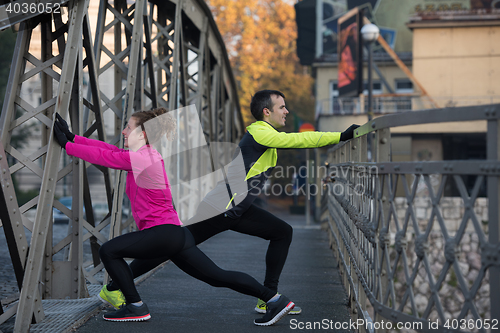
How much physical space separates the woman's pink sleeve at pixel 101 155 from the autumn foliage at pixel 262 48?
34.7 metres

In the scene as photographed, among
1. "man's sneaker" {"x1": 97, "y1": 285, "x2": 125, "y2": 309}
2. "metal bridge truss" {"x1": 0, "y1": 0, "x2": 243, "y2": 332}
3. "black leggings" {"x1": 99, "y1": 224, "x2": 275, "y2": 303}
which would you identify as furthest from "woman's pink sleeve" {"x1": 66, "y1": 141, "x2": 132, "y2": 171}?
"man's sneaker" {"x1": 97, "y1": 285, "x2": 125, "y2": 309}

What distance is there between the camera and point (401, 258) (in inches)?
116

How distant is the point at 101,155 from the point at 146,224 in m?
0.55

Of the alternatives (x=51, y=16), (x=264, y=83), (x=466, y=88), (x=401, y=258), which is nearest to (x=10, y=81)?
(x=51, y=16)

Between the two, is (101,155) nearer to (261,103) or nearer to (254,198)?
(254,198)

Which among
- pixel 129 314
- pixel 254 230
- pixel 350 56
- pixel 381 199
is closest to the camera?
pixel 381 199

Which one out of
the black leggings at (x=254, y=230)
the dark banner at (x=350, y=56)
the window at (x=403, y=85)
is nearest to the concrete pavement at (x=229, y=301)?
the black leggings at (x=254, y=230)

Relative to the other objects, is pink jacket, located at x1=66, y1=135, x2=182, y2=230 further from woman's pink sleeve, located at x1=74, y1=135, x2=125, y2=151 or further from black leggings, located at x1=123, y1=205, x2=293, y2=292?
black leggings, located at x1=123, y1=205, x2=293, y2=292

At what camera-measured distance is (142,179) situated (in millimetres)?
4133

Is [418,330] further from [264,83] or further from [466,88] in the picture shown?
[264,83]

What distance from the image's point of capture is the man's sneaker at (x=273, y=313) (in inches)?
170

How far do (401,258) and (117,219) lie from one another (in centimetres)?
322

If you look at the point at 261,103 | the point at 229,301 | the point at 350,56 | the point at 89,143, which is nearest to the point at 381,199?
the point at 261,103

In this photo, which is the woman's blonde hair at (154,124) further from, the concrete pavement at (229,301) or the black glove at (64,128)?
the concrete pavement at (229,301)
